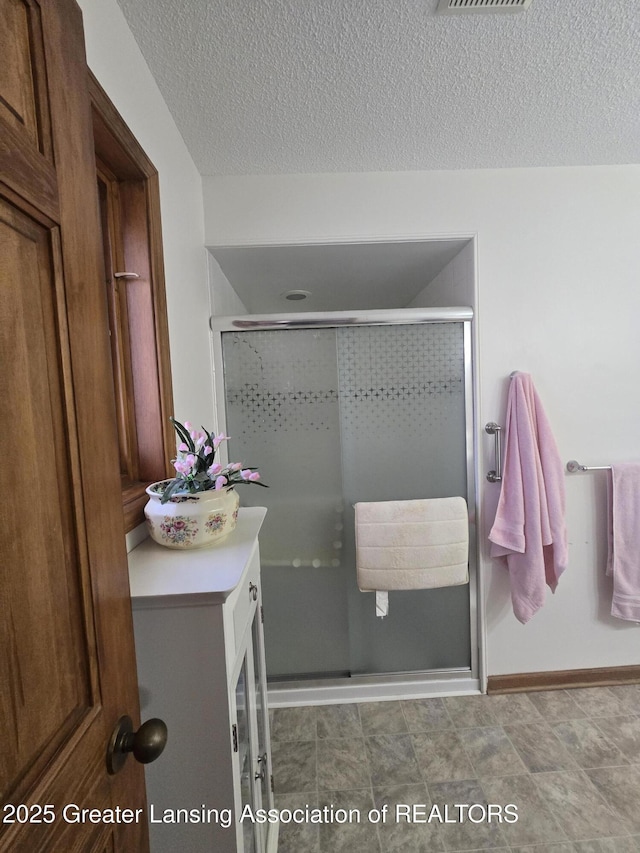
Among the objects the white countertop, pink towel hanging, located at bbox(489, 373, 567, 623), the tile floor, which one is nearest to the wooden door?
the white countertop

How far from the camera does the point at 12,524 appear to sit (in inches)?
13.9

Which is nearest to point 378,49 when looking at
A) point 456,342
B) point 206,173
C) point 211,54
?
point 211,54

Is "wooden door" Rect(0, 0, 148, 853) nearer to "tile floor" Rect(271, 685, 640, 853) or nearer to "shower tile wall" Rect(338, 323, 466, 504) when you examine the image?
"tile floor" Rect(271, 685, 640, 853)

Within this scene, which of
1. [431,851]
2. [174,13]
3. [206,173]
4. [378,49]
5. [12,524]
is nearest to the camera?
[12,524]

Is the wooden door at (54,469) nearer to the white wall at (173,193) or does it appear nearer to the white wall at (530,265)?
the white wall at (173,193)

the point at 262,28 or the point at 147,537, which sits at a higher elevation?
the point at 262,28

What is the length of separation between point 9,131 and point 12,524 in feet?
1.19

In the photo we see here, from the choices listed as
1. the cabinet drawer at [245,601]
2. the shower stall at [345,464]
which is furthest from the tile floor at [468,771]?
the cabinet drawer at [245,601]

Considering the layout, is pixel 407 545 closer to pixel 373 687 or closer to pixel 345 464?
pixel 345 464

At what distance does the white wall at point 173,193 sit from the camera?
845 millimetres

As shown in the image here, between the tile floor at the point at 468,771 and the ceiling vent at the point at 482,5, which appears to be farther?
the tile floor at the point at 468,771

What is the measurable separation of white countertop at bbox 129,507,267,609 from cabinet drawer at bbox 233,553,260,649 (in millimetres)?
48

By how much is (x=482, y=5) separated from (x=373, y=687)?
230 centimetres

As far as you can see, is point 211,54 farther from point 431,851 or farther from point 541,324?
point 431,851
